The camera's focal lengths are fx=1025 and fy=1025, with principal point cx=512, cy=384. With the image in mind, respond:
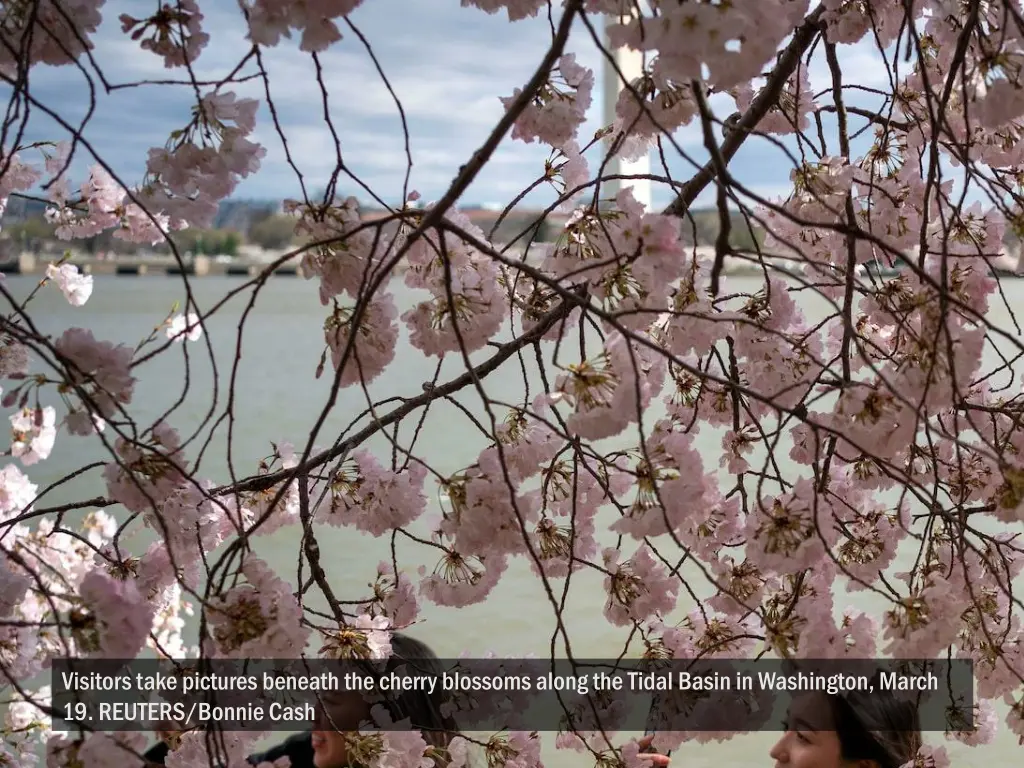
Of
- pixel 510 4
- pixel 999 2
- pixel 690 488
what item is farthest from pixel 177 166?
pixel 999 2

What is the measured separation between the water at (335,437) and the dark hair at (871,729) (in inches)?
17.5

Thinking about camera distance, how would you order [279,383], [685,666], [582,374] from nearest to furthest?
[582,374]
[685,666]
[279,383]

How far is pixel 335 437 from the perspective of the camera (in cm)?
502

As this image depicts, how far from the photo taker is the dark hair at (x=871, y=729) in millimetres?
1301

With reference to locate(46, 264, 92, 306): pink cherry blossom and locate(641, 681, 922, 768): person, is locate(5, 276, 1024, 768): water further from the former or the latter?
locate(641, 681, 922, 768): person

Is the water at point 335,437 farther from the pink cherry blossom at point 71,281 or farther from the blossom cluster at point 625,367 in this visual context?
the pink cherry blossom at point 71,281

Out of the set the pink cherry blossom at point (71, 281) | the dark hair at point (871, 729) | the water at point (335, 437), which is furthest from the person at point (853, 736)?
the pink cherry blossom at point (71, 281)

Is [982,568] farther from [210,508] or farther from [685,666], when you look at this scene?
[210,508]

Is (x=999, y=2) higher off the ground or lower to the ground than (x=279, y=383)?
lower

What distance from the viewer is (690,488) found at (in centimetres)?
71

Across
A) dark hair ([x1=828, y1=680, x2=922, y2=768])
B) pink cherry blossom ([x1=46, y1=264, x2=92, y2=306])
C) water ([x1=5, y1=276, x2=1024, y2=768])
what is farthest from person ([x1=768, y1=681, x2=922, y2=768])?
pink cherry blossom ([x1=46, y1=264, x2=92, y2=306])

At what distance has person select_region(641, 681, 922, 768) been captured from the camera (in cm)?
130

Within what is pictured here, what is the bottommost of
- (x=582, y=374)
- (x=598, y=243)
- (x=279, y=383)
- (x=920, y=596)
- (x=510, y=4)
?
(x=920, y=596)

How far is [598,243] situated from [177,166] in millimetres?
314
